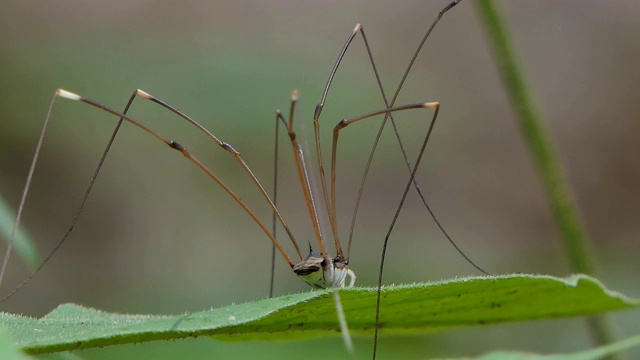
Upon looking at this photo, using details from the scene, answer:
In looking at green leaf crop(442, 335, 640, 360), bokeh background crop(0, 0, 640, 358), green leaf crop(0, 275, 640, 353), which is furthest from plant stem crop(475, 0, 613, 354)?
green leaf crop(442, 335, 640, 360)

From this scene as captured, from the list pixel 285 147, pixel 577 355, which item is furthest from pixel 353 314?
pixel 285 147

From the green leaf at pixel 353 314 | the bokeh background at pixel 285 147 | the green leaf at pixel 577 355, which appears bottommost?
the green leaf at pixel 577 355

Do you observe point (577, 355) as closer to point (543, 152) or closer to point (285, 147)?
point (543, 152)

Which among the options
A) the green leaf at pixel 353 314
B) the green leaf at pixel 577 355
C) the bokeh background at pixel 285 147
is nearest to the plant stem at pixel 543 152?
the green leaf at pixel 353 314

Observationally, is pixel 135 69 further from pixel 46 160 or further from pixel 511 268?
pixel 511 268

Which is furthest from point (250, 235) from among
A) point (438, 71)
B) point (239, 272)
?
point (438, 71)

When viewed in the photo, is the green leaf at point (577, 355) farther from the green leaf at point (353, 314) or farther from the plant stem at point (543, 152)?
the plant stem at point (543, 152)
